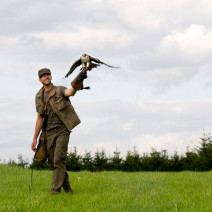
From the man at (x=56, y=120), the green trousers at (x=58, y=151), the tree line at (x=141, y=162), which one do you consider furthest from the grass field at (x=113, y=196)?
the tree line at (x=141, y=162)

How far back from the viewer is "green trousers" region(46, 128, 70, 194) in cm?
970

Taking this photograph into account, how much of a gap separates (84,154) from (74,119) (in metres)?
11.8

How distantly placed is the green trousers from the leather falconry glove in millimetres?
1369

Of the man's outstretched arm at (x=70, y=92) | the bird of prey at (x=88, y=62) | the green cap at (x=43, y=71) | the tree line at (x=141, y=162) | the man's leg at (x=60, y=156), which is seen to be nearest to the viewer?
the bird of prey at (x=88, y=62)

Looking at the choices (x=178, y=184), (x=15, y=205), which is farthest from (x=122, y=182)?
(x=15, y=205)

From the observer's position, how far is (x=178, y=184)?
1212 cm

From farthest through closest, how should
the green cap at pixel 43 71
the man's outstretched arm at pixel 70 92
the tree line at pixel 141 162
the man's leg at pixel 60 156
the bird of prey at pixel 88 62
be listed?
the tree line at pixel 141 162 → the green cap at pixel 43 71 → the man's leg at pixel 60 156 → the man's outstretched arm at pixel 70 92 → the bird of prey at pixel 88 62

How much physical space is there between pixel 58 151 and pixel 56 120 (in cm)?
73

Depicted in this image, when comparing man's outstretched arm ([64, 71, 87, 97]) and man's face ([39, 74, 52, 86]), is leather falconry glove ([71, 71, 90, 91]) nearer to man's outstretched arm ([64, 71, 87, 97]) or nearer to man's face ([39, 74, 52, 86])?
man's outstretched arm ([64, 71, 87, 97])

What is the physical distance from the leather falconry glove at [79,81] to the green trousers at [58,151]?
137cm

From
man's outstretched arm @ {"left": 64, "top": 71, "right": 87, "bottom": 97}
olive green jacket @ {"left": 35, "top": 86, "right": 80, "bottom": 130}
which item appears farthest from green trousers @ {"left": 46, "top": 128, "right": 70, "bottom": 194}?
man's outstretched arm @ {"left": 64, "top": 71, "right": 87, "bottom": 97}

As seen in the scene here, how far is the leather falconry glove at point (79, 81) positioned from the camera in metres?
8.52

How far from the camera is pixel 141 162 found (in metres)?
21.9

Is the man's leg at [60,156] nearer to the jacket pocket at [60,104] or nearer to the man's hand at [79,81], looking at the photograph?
the jacket pocket at [60,104]
